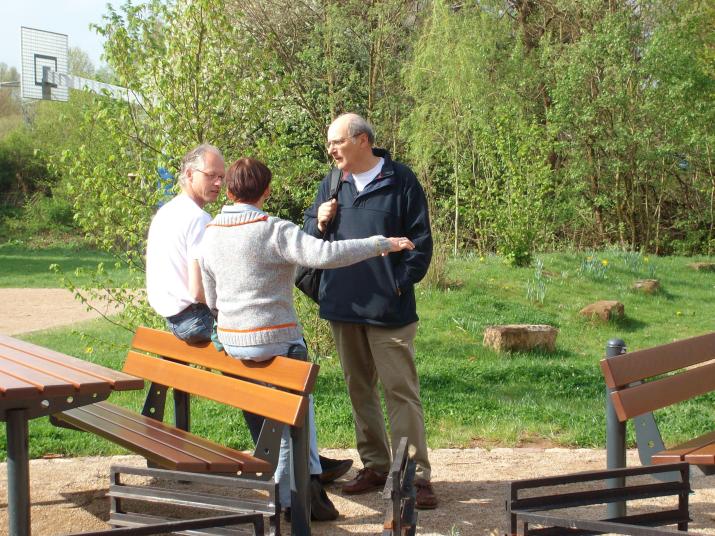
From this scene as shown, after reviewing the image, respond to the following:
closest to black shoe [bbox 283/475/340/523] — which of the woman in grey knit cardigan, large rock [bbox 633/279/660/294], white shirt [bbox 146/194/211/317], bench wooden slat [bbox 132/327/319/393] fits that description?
the woman in grey knit cardigan

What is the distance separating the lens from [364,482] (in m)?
4.78

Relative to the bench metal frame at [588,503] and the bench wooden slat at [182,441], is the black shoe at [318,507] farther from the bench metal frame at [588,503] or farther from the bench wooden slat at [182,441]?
the bench metal frame at [588,503]

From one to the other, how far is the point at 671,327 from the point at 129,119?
291 inches

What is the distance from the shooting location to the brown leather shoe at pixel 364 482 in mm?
4762

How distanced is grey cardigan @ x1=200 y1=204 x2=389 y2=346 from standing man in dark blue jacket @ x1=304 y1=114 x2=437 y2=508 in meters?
0.55

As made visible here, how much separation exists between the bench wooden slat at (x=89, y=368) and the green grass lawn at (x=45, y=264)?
1139 centimetres

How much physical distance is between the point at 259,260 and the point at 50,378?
936 mm

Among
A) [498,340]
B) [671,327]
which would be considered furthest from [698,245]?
[498,340]

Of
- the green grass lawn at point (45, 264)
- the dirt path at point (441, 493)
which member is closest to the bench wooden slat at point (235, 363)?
the dirt path at point (441, 493)

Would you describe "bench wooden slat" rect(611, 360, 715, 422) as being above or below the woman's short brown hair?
below

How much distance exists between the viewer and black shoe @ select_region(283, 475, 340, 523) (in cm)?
433

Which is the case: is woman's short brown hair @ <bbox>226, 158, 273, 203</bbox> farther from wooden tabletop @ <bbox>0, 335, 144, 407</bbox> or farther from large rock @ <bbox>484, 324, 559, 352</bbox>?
large rock @ <bbox>484, 324, 559, 352</bbox>

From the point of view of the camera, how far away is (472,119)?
1773 centimetres

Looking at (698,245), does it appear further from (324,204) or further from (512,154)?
(324,204)
